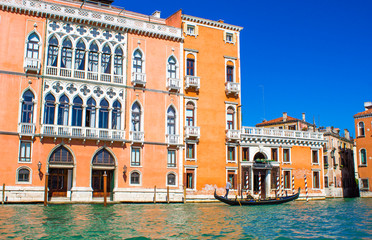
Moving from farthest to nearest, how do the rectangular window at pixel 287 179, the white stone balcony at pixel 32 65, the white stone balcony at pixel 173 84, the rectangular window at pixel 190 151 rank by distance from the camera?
the rectangular window at pixel 287 179 < the rectangular window at pixel 190 151 < the white stone balcony at pixel 173 84 < the white stone balcony at pixel 32 65

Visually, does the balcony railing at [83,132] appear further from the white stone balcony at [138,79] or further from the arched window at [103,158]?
the white stone balcony at [138,79]

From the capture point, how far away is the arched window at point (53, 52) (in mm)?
22141

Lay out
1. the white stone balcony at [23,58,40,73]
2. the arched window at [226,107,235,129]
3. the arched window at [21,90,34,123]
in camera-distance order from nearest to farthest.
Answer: the arched window at [21,90,34,123]
the white stone balcony at [23,58,40,73]
the arched window at [226,107,235,129]

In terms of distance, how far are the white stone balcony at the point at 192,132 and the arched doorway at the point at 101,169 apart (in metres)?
4.57

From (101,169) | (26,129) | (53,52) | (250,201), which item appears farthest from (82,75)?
(250,201)

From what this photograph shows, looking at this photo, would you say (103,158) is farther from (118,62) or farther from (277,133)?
(277,133)

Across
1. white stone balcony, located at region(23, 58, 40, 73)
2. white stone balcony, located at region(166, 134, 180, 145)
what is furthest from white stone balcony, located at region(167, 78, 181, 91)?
white stone balcony, located at region(23, 58, 40, 73)

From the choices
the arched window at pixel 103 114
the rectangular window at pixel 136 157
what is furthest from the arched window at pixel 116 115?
the rectangular window at pixel 136 157

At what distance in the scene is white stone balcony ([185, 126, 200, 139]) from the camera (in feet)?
82.2

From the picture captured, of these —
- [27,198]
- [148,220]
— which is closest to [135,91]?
[27,198]

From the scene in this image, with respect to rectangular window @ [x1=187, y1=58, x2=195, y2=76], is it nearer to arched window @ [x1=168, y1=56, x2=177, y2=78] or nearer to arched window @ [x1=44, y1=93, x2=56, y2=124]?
arched window @ [x1=168, y1=56, x2=177, y2=78]

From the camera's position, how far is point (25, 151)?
20922mm

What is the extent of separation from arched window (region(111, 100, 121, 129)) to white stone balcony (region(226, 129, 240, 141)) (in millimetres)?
6777

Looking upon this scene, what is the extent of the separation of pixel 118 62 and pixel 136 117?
123 inches
